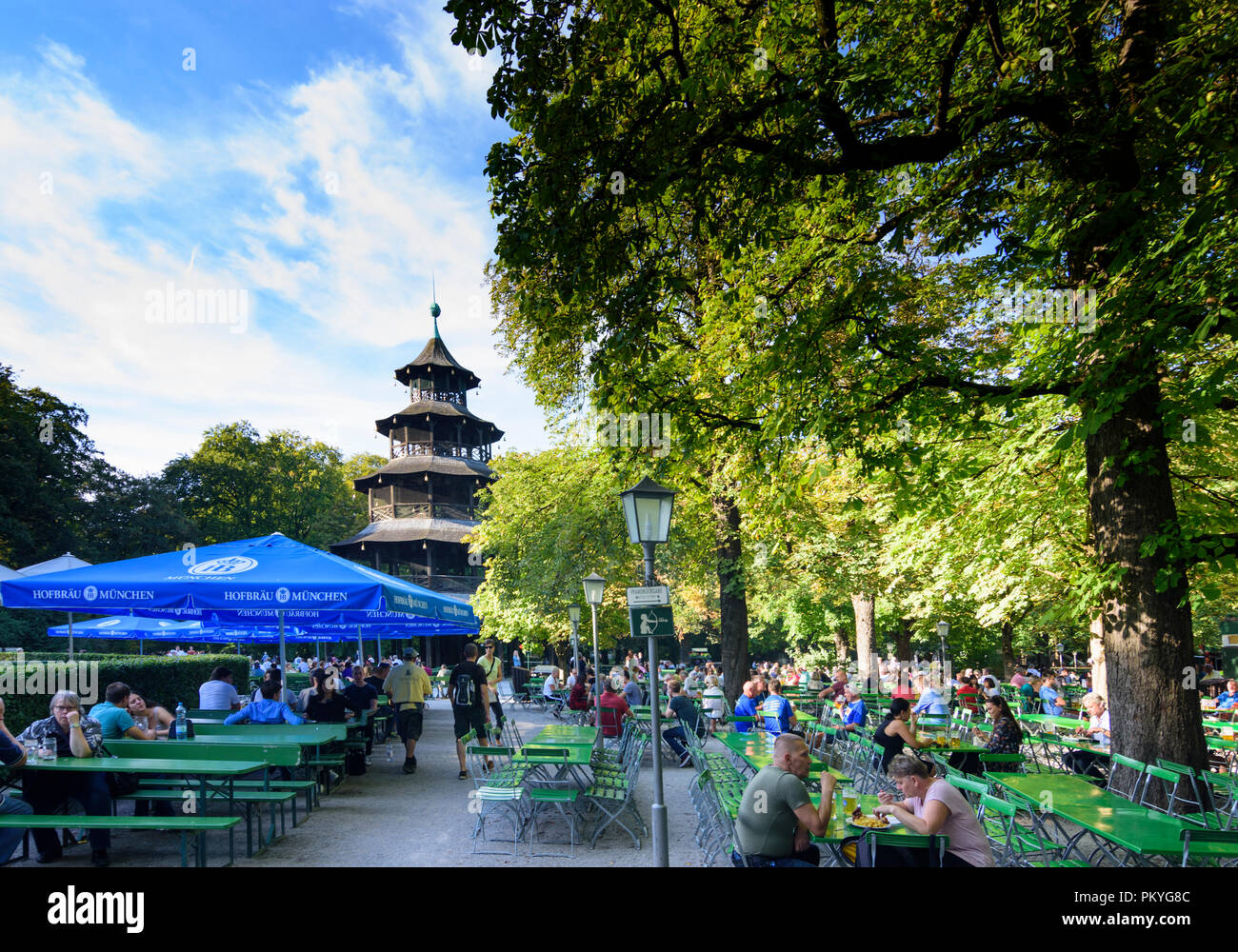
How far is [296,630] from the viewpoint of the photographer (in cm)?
1859

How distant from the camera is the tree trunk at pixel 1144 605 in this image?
761 centimetres

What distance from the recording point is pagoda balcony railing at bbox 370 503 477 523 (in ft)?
143

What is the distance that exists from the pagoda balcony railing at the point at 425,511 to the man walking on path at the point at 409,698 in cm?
3035

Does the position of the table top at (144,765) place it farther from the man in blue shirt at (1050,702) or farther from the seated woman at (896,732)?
the man in blue shirt at (1050,702)

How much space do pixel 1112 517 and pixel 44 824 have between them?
32.1ft

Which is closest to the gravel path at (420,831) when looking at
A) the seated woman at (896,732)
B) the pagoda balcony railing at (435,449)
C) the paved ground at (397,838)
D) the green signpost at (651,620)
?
the paved ground at (397,838)

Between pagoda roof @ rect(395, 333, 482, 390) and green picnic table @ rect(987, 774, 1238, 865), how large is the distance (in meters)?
42.9

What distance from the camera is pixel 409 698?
13148mm

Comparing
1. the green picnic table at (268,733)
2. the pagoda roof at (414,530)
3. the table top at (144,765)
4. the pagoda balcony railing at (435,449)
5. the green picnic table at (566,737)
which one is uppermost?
the pagoda balcony railing at (435,449)

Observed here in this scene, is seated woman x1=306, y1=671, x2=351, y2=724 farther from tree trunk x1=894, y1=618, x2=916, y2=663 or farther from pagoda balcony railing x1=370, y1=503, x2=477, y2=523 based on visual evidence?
pagoda balcony railing x1=370, y1=503, x2=477, y2=523

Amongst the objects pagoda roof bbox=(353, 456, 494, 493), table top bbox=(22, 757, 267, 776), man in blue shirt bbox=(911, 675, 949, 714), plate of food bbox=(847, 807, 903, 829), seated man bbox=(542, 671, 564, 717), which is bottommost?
seated man bbox=(542, 671, 564, 717)

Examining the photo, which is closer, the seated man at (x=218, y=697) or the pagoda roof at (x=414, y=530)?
the seated man at (x=218, y=697)

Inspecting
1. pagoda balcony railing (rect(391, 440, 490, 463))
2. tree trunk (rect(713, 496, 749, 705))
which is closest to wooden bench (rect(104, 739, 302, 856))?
tree trunk (rect(713, 496, 749, 705))

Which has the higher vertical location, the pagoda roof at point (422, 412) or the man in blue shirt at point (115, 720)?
the pagoda roof at point (422, 412)
